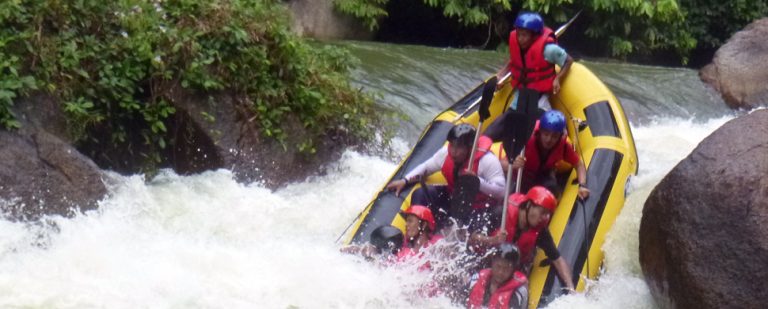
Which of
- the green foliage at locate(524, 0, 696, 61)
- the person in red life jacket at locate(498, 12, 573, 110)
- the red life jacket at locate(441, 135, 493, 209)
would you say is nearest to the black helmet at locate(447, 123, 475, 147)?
the red life jacket at locate(441, 135, 493, 209)

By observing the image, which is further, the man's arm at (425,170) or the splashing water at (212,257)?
the man's arm at (425,170)

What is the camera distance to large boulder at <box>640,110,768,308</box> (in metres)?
4.30

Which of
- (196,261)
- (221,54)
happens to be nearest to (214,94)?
(221,54)

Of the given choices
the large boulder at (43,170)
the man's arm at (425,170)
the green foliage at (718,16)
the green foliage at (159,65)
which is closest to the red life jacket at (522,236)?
the man's arm at (425,170)

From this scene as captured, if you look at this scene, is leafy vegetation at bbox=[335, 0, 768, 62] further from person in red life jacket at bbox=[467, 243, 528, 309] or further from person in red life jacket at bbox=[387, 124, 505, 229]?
person in red life jacket at bbox=[467, 243, 528, 309]

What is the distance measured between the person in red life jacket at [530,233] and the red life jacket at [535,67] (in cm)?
168

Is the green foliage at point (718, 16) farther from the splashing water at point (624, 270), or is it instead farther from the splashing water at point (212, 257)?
the splashing water at point (212, 257)

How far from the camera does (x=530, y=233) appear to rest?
5129 millimetres

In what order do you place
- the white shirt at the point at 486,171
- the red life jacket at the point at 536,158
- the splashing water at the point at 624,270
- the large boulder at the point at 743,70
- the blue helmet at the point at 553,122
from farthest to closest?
the large boulder at the point at 743,70
the red life jacket at the point at 536,158
the blue helmet at the point at 553,122
the white shirt at the point at 486,171
the splashing water at the point at 624,270

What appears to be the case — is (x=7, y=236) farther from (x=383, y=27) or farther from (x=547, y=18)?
(x=547, y=18)

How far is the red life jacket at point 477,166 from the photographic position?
215 inches

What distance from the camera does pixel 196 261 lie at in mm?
5281

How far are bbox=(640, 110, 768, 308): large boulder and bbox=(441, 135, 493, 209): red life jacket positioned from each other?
0.95 metres

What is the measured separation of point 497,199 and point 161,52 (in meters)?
2.42
